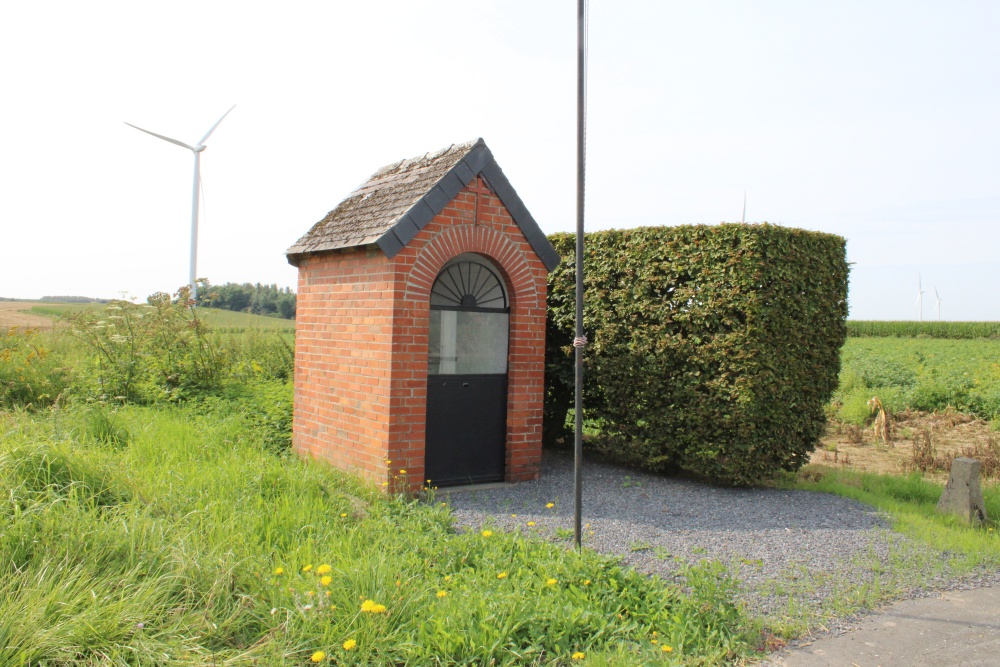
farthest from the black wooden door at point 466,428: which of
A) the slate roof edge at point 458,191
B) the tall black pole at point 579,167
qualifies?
the tall black pole at point 579,167

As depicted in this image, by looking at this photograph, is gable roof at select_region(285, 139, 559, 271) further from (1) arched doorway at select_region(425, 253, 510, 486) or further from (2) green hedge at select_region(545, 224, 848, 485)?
(2) green hedge at select_region(545, 224, 848, 485)

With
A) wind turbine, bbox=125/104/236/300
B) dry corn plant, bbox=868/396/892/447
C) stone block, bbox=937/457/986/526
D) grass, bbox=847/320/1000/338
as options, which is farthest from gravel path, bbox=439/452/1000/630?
grass, bbox=847/320/1000/338

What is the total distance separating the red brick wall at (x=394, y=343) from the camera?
6.83 meters

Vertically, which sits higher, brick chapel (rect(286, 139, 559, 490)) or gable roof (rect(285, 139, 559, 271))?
gable roof (rect(285, 139, 559, 271))

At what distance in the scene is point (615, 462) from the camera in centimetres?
891

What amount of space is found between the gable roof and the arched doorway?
0.66 metres

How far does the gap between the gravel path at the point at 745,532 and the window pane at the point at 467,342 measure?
1248 millimetres

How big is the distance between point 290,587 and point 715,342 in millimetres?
4784

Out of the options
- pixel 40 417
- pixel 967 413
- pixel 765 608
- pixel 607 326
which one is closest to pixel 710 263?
pixel 607 326

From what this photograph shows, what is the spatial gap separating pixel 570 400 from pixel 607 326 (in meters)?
1.34

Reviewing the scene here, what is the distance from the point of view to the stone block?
7105mm

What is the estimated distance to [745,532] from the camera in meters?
6.21

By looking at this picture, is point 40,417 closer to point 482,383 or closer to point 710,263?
point 482,383

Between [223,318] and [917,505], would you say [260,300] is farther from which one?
[917,505]
